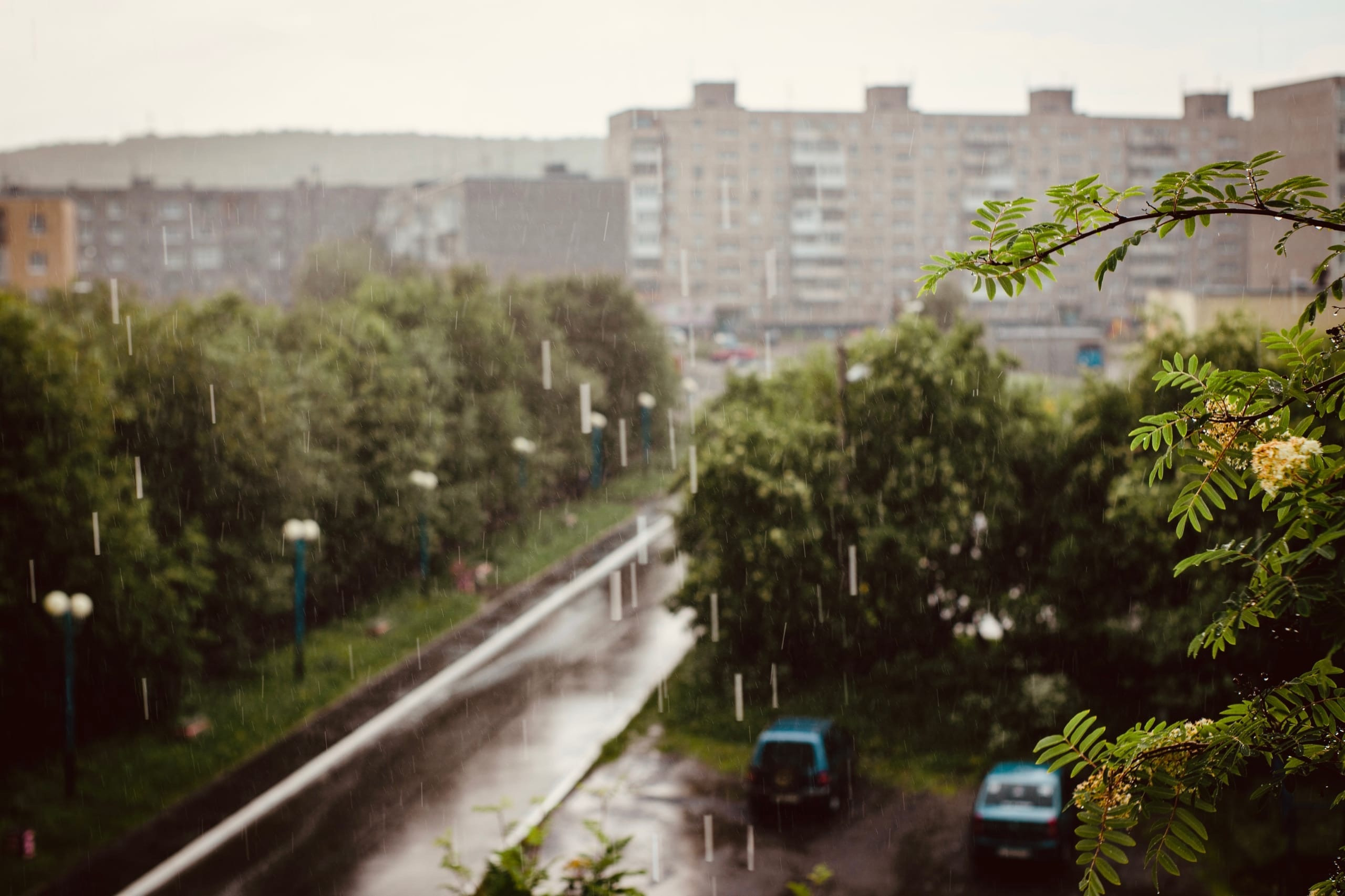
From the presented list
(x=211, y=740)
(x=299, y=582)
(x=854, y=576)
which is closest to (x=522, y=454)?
(x=299, y=582)

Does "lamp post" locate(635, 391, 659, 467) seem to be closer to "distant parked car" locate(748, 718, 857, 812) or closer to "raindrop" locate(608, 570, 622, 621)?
"raindrop" locate(608, 570, 622, 621)

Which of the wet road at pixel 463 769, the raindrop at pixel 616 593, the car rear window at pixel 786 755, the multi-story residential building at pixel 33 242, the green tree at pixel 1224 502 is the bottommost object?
the wet road at pixel 463 769

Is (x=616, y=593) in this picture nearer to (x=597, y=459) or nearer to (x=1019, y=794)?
(x=597, y=459)

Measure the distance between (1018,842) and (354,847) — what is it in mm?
8269

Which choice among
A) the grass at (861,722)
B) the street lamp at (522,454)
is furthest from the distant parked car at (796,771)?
the street lamp at (522,454)

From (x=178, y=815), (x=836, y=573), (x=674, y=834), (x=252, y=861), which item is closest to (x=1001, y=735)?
(x=836, y=573)

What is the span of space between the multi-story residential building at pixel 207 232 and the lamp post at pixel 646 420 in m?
55.0

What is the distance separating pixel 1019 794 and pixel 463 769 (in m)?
8.34

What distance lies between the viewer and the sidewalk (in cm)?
1458

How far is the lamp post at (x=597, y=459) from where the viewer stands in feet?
124

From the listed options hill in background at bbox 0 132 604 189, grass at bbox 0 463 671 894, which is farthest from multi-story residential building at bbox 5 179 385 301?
hill in background at bbox 0 132 604 189

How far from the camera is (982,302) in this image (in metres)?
75.1

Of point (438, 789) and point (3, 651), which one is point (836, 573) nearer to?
point (438, 789)

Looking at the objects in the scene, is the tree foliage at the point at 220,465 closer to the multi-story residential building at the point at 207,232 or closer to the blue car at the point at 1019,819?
the blue car at the point at 1019,819
